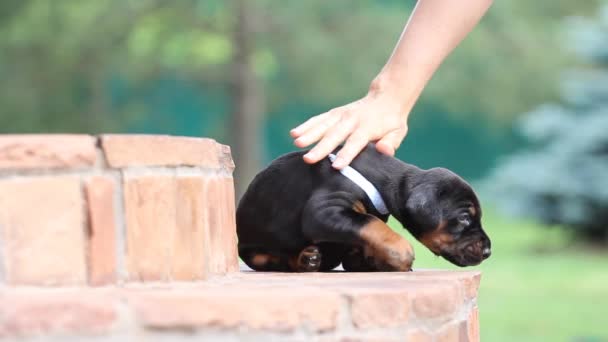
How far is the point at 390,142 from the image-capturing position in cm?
339

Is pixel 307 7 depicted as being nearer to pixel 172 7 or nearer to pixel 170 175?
pixel 172 7

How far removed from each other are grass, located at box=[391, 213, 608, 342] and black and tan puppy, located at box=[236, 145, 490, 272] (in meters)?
1.81

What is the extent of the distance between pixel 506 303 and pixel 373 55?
22.8 feet

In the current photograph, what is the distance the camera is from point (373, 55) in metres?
14.4

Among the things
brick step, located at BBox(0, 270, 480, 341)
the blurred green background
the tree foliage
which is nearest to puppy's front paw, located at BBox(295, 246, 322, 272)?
brick step, located at BBox(0, 270, 480, 341)

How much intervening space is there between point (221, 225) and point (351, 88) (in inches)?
477

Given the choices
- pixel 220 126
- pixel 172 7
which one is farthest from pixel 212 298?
pixel 220 126

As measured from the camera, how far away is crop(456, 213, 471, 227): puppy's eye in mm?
3199

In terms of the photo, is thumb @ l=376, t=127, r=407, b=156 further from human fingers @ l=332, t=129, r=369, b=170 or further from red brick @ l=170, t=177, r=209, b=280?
red brick @ l=170, t=177, r=209, b=280

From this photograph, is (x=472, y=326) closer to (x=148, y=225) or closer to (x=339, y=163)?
(x=339, y=163)

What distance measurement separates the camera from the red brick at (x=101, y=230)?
8.04 ft

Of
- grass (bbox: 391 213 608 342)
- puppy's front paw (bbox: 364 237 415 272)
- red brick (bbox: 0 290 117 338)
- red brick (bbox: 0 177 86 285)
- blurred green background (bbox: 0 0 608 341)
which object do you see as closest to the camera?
red brick (bbox: 0 290 117 338)

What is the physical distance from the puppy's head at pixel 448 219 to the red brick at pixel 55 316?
48.0 inches

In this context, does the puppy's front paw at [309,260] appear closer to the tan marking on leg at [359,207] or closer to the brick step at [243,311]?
the tan marking on leg at [359,207]
